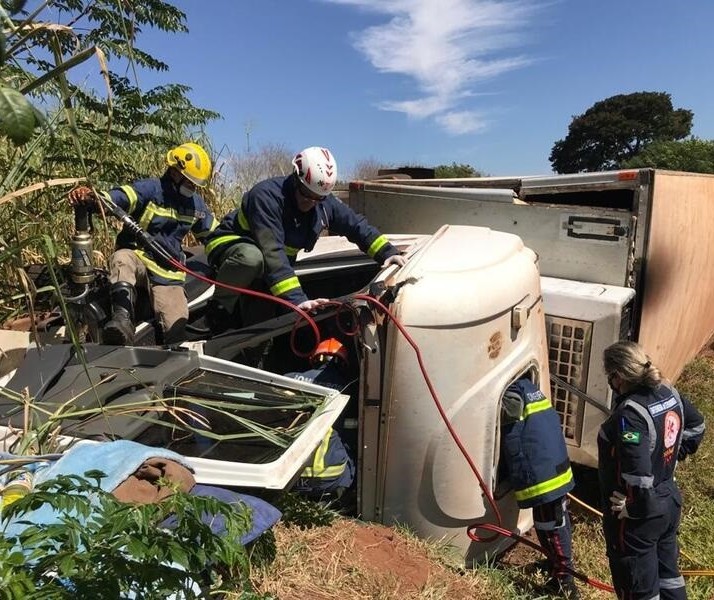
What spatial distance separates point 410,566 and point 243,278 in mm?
1960

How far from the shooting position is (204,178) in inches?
176

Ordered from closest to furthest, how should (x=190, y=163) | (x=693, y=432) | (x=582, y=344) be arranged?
(x=693, y=432) → (x=582, y=344) → (x=190, y=163)

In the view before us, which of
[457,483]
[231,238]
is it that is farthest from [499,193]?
[457,483]

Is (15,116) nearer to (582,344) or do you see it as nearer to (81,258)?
(81,258)

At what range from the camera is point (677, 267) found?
448cm

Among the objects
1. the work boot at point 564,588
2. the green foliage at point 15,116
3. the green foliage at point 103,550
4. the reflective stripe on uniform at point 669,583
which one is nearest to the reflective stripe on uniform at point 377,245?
the work boot at point 564,588

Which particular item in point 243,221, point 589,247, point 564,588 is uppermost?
point 243,221

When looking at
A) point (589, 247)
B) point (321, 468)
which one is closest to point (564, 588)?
point (321, 468)

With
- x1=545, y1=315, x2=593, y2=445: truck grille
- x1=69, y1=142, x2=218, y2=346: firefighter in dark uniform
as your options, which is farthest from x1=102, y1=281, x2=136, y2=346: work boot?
x1=545, y1=315, x2=593, y2=445: truck grille

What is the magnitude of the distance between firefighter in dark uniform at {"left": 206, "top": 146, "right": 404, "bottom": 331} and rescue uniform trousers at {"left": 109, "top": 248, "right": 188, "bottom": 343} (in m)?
0.27

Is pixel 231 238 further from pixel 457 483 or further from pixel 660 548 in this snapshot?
pixel 660 548

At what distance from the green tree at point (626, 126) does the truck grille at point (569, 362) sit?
31.1 m

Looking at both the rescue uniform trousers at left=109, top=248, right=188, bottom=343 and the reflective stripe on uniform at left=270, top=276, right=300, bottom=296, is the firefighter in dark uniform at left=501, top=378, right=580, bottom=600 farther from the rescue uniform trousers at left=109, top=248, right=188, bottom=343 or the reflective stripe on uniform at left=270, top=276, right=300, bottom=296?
the rescue uniform trousers at left=109, top=248, right=188, bottom=343

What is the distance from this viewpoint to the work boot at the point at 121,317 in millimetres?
3492
